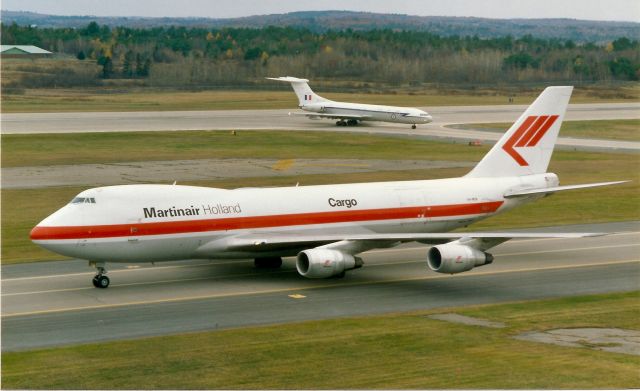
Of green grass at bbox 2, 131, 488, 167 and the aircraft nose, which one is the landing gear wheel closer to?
the aircraft nose

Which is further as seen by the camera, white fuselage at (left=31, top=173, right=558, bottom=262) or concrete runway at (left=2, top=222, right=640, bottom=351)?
white fuselage at (left=31, top=173, right=558, bottom=262)

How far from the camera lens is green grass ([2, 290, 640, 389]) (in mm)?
28203

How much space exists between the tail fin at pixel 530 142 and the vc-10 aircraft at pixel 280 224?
1.45 m

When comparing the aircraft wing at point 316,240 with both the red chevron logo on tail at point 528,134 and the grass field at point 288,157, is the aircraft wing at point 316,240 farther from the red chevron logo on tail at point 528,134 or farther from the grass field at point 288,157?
the grass field at point 288,157

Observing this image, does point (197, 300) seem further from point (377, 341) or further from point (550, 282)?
point (550, 282)

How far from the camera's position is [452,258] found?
40.8m

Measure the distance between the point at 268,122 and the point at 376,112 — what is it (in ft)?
40.4

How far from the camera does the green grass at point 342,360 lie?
92.5 feet

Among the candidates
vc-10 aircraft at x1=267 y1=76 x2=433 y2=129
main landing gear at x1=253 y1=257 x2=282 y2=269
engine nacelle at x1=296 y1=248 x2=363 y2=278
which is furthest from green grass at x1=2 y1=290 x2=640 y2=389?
vc-10 aircraft at x1=267 y1=76 x2=433 y2=129

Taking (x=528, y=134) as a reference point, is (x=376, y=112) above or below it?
below

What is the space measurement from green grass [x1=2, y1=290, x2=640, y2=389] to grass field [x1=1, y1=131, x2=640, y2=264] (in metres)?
17.4

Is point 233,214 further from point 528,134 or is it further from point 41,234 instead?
point 528,134

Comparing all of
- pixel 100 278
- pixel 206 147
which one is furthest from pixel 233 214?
pixel 206 147

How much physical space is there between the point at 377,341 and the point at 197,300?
8949 mm
